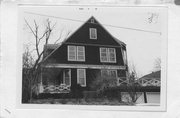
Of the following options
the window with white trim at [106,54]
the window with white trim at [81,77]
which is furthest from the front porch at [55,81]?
the window with white trim at [106,54]

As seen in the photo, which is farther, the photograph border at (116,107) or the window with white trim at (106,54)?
the window with white trim at (106,54)

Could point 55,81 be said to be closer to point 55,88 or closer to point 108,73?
point 55,88

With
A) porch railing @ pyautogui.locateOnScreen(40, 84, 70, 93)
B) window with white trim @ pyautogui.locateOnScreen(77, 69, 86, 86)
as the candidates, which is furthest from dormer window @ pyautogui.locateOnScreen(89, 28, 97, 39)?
porch railing @ pyautogui.locateOnScreen(40, 84, 70, 93)

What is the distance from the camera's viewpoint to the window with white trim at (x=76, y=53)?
4531 mm

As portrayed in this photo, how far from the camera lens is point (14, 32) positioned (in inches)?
179

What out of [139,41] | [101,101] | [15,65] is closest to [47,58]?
[15,65]

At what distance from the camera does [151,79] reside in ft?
14.6

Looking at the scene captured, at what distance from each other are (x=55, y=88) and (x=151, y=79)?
117cm

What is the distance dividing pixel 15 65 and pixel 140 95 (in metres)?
1.58

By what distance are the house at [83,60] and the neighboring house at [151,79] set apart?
22cm

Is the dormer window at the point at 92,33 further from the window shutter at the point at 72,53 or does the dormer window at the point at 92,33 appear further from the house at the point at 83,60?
the window shutter at the point at 72,53

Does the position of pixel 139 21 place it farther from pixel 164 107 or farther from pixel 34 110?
pixel 34 110

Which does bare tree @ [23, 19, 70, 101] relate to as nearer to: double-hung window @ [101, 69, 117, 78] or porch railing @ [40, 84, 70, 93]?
→ porch railing @ [40, 84, 70, 93]

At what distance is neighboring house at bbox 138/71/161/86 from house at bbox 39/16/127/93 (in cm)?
22
